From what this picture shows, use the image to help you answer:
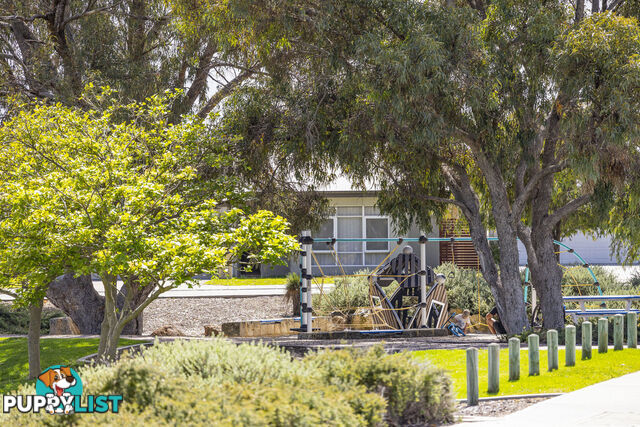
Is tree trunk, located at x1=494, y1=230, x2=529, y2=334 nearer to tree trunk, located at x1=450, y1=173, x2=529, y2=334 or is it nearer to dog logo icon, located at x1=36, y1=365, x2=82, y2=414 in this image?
tree trunk, located at x1=450, y1=173, x2=529, y2=334

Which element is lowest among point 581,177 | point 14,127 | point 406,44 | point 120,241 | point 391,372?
point 391,372

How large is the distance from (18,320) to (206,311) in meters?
5.57

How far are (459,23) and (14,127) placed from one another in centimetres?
825

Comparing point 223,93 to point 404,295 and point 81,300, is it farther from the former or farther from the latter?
point 404,295

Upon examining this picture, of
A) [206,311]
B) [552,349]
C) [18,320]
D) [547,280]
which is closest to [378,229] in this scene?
[206,311]

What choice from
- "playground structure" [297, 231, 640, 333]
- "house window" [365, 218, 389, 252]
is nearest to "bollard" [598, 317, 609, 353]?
Answer: "playground structure" [297, 231, 640, 333]

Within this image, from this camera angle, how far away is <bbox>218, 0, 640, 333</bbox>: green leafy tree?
12.0 meters

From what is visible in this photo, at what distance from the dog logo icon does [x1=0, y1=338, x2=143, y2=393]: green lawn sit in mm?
5174

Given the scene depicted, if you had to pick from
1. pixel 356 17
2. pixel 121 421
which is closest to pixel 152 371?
pixel 121 421

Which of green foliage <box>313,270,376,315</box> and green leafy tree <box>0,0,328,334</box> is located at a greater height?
green leafy tree <box>0,0,328,334</box>

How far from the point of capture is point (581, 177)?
12.5 m

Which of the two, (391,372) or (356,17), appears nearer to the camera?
(391,372)

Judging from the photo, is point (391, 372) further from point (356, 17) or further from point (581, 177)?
point (356, 17)

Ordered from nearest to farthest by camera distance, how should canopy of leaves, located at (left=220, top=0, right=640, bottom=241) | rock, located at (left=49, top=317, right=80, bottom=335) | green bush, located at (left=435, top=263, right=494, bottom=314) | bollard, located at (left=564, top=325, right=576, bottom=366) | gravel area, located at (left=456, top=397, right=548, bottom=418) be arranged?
gravel area, located at (left=456, top=397, right=548, bottom=418) → bollard, located at (left=564, top=325, right=576, bottom=366) → canopy of leaves, located at (left=220, top=0, right=640, bottom=241) → rock, located at (left=49, top=317, right=80, bottom=335) → green bush, located at (left=435, top=263, right=494, bottom=314)
